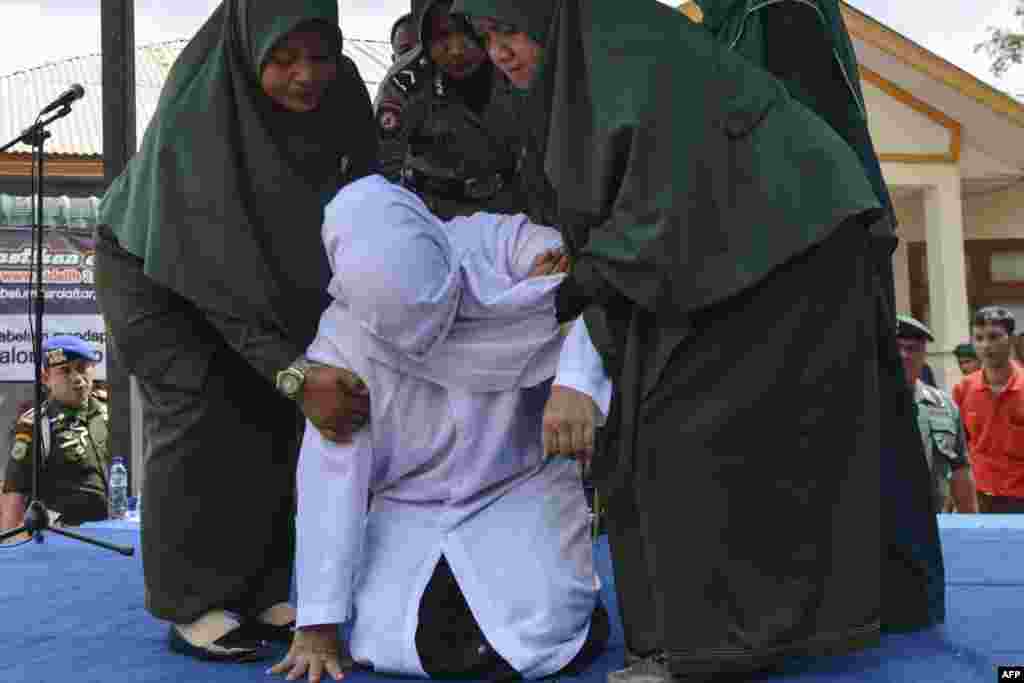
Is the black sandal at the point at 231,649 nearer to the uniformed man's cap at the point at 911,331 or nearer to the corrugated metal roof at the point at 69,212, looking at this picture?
the uniformed man's cap at the point at 911,331

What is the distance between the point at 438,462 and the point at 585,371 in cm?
44

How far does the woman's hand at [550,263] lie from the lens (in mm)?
2199

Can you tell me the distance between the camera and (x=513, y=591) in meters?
2.10

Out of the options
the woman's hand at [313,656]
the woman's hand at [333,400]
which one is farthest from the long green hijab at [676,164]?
the woman's hand at [313,656]

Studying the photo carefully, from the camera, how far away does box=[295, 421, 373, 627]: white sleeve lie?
2092mm

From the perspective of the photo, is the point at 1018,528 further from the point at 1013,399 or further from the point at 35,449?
the point at 35,449

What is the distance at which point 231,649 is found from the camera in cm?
226

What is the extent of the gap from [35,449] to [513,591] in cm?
280

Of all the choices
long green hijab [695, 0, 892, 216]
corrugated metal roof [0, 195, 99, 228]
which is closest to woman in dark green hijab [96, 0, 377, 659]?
long green hijab [695, 0, 892, 216]

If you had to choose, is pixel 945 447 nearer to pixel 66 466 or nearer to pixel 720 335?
pixel 720 335

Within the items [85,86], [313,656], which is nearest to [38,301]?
[313,656]

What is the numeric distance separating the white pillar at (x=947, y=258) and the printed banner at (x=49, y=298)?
791cm

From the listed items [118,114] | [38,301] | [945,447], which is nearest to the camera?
[38,301]

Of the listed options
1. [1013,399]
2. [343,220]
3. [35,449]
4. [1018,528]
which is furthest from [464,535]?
[1013,399]
